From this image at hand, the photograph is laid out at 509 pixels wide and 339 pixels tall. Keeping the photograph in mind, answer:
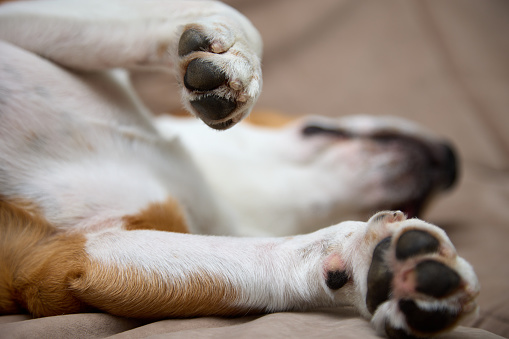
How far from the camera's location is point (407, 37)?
232 centimetres

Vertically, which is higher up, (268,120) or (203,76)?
(268,120)

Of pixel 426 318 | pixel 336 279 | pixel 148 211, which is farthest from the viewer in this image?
pixel 148 211

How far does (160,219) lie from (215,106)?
0.30m

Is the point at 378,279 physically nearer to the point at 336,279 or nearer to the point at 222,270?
the point at 336,279

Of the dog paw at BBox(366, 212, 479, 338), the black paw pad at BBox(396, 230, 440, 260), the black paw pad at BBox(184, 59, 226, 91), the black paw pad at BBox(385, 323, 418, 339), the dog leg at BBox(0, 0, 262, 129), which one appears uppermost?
the dog leg at BBox(0, 0, 262, 129)

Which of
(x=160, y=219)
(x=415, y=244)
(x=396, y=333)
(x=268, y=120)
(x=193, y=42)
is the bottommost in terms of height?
(x=396, y=333)

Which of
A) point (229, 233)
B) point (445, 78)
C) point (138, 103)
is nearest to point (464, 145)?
point (445, 78)

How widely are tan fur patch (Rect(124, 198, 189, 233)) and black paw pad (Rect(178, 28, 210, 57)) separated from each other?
327 millimetres

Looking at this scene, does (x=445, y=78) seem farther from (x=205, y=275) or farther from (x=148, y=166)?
(x=205, y=275)

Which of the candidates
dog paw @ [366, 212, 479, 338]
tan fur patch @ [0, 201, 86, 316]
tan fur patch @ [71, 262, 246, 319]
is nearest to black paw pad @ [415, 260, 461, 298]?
dog paw @ [366, 212, 479, 338]

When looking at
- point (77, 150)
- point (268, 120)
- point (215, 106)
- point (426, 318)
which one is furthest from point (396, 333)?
point (268, 120)

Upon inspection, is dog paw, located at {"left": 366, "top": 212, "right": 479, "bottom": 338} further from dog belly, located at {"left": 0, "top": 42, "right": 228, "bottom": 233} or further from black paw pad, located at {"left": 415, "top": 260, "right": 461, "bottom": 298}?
dog belly, located at {"left": 0, "top": 42, "right": 228, "bottom": 233}

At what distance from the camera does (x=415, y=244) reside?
0.67 metres

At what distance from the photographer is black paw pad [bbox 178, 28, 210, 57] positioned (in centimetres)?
88
